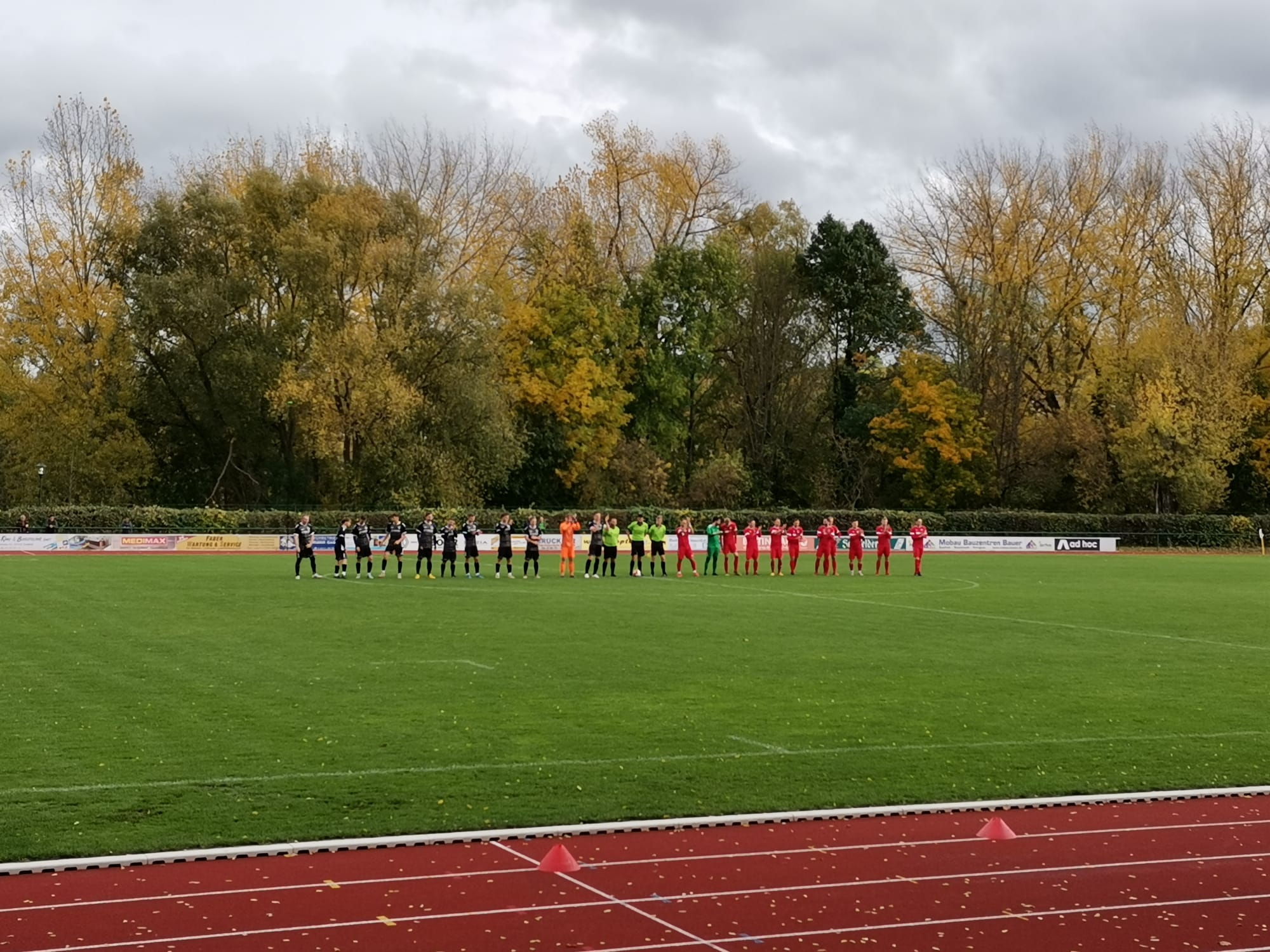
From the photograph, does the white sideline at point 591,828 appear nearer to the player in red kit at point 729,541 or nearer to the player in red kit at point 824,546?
the player in red kit at point 729,541

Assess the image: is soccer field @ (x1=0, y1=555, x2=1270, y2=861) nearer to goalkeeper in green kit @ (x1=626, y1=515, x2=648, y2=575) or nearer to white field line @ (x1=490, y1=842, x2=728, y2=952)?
white field line @ (x1=490, y1=842, x2=728, y2=952)

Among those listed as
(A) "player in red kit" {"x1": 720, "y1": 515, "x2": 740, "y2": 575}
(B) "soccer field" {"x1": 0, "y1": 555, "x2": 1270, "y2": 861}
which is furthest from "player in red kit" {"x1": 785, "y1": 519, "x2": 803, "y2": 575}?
(B) "soccer field" {"x1": 0, "y1": 555, "x2": 1270, "y2": 861}

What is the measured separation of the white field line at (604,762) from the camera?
9.88 meters

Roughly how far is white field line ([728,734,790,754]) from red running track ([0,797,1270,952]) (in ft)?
8.18

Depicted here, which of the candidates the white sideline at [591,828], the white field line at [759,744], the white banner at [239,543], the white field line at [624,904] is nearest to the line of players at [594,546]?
the white banner at [239,543]

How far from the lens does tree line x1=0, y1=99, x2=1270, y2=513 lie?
5622cm

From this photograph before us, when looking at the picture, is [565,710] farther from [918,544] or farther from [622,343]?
[622,343]

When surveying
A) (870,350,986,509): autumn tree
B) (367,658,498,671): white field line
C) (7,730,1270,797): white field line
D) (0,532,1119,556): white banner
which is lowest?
(7,730,1270,797): white field line

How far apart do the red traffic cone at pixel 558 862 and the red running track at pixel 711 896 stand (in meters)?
0.07

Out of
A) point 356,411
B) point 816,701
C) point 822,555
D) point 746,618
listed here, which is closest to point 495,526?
point 356,411

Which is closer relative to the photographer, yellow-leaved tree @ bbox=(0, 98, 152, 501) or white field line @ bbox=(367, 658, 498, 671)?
white field line @ bbox=(367, 658, 498, 671)

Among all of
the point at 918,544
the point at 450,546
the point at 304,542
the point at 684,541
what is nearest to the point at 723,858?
the point at 450,546

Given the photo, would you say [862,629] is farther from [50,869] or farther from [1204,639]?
[50,869]

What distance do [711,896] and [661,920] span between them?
0.55 meters
